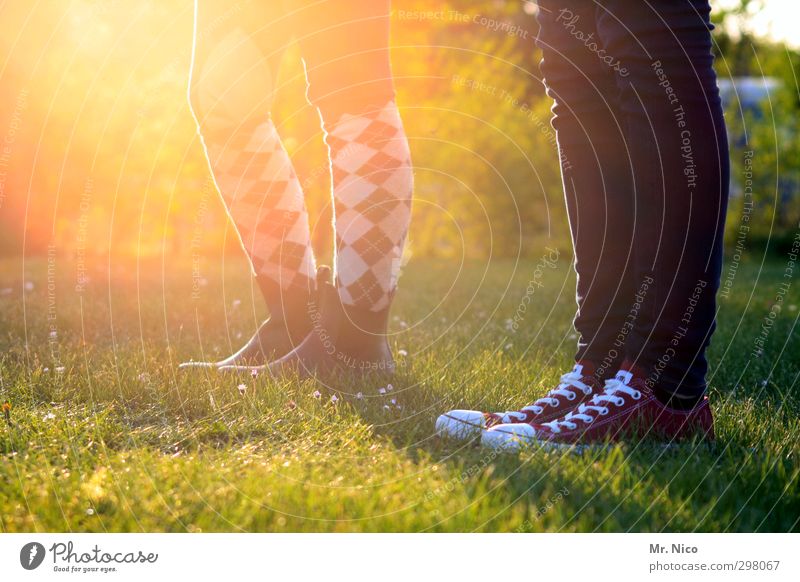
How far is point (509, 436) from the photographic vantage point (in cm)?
175

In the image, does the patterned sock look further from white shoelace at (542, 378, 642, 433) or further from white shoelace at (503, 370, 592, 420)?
white shoelace at (542, 378, 642, 433)

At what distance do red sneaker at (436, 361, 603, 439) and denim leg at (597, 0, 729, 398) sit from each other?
23 cm

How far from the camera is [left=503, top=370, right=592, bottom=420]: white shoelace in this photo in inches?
74.9

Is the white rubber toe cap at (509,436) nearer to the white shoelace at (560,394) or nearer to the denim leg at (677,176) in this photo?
the white shoelace at (560,394)

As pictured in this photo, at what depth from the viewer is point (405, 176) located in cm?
228

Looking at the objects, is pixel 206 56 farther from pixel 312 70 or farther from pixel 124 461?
pixel 124 461

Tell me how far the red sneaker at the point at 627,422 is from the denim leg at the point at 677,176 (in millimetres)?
41

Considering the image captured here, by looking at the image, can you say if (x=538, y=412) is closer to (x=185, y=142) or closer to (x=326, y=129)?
(x=326, y=129)

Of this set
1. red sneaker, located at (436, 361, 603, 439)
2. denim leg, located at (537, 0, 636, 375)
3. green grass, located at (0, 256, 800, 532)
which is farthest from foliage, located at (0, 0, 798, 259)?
red sneaker, located at (436, 361, 603, 439)

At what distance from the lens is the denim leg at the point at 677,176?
1736 mm

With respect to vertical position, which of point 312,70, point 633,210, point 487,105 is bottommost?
point 633,210

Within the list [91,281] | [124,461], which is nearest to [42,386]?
[124,461]

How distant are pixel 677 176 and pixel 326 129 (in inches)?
38.8
